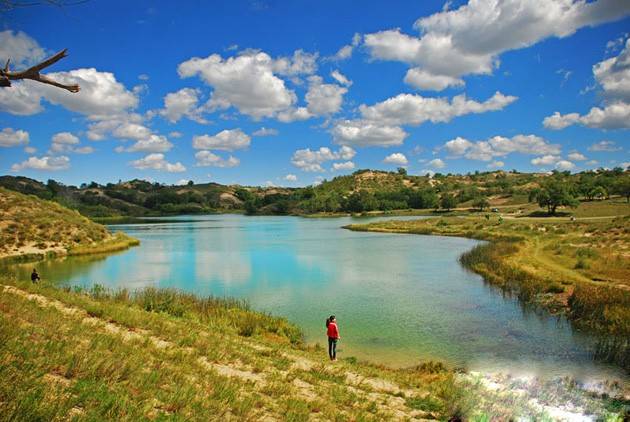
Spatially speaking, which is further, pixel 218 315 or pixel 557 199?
pixel 557 199

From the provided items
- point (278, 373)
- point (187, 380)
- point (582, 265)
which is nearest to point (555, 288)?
point (582, 265)

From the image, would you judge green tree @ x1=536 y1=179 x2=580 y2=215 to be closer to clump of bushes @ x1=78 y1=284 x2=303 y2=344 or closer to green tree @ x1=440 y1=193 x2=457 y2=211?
green tree @ x1=440 y1=193 x2=457 y2=211

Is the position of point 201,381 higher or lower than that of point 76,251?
higher

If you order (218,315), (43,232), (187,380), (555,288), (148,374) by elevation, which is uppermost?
(43,232)

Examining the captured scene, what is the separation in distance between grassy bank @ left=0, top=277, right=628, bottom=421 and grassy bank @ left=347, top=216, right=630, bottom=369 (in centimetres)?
984

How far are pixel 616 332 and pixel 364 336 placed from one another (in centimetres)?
1243

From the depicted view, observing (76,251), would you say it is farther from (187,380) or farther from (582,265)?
(582,265)

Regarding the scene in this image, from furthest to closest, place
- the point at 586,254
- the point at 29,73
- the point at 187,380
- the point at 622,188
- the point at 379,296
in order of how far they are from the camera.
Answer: the point at 622,188
the point at 586,254
the point at 379,296
the point at 187,380
the point at 29,73

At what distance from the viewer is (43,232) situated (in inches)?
2366

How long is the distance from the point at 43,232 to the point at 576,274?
215ft

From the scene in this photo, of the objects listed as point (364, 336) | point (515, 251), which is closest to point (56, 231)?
point (364, 336)

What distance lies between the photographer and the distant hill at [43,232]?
54.7 meters

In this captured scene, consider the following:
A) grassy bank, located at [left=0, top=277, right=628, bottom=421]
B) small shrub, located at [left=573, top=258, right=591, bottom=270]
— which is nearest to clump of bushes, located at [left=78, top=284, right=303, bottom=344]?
grassy bank, located at [left=0, top=277, right=628, bottom=421]

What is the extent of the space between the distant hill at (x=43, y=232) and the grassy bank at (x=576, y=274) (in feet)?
171
